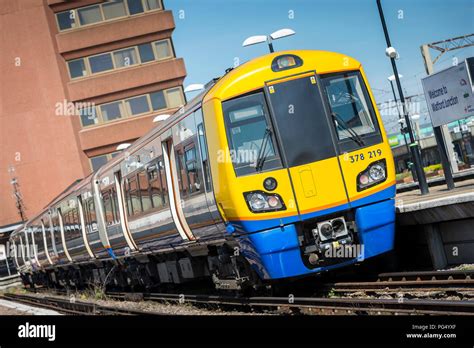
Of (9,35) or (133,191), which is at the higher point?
(9,35)

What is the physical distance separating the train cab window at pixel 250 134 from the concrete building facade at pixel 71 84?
3972 cm

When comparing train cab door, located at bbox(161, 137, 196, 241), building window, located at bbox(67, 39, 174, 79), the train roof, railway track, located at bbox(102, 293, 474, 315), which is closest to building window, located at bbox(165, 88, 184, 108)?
building window, located at bbox(67, 39, 174, 79)

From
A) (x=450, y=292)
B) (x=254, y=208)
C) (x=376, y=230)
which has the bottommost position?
(x=450, y=292)

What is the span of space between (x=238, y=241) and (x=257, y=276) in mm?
685

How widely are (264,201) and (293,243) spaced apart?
2.27 ft

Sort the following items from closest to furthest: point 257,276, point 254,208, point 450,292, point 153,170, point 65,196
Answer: point 450,292 < point 254,208 < point 257,276 < point 153,170 < point 65,196

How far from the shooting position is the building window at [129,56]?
50.7 m

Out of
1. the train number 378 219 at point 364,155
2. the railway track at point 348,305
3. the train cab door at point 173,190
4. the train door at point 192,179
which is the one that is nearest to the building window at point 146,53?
the train cab door at point 173,190

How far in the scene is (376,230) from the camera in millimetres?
10398

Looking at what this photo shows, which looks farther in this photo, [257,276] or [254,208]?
[257,276]

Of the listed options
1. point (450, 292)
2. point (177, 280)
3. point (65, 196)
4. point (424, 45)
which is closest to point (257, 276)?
point (450, 292)

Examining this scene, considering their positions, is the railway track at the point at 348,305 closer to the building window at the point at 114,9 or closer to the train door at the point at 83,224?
the train door at the point at 83,224

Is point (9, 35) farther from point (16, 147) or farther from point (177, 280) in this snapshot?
point (177, 280)

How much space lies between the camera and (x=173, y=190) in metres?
12.8
